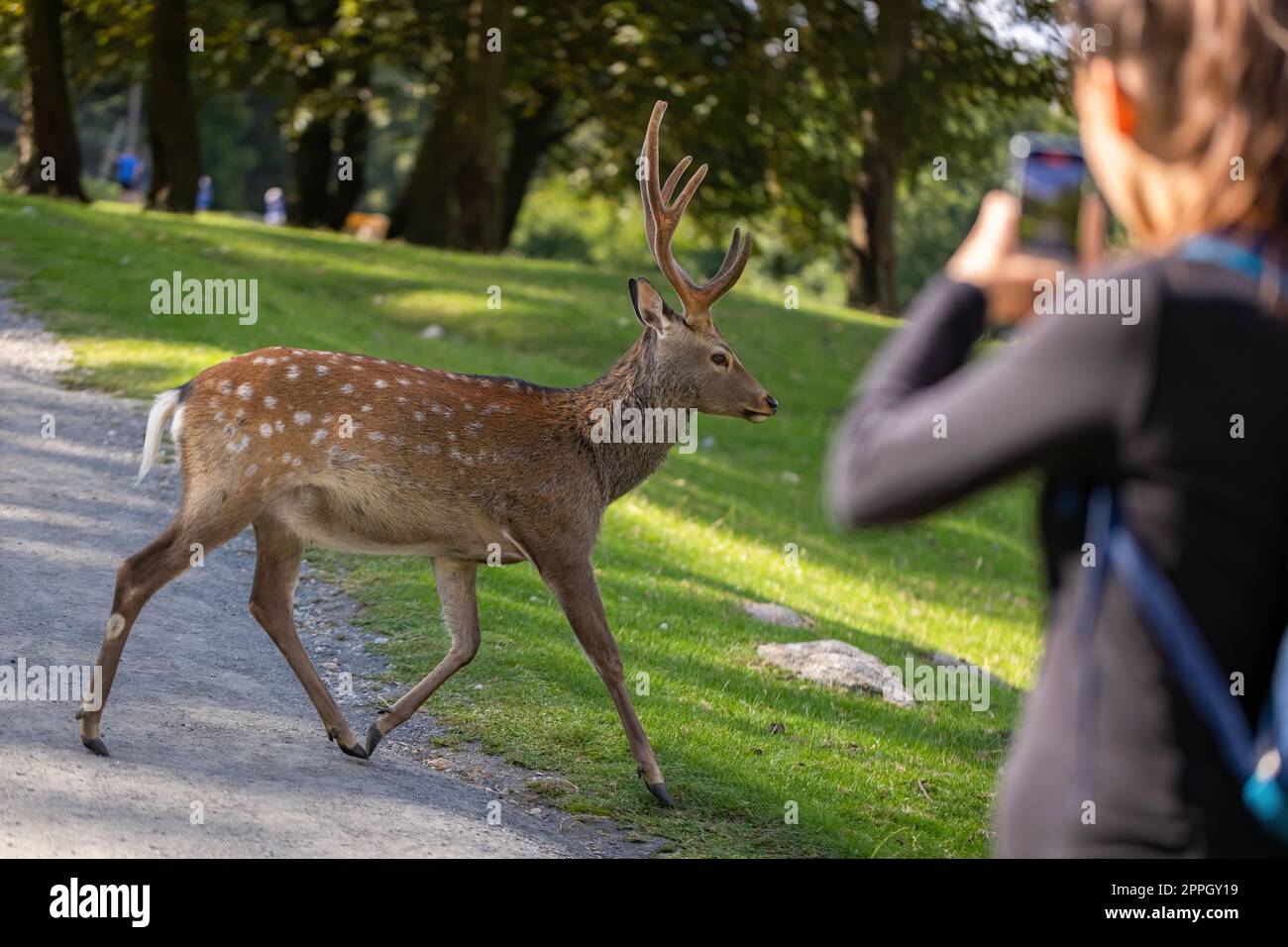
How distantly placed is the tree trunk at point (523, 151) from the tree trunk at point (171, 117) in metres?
6.86

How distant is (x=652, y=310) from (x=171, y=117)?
19477 millimetres

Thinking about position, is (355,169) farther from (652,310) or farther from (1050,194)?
(1050,194)

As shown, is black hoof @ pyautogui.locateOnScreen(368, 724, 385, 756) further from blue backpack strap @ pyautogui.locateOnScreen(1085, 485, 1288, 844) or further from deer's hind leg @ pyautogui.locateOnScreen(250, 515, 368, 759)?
blue backpack strap @ pyautogui.locateOnScreen(1085, 485, 1288, 844)

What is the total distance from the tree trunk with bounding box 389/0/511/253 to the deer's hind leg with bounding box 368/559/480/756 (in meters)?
17.2

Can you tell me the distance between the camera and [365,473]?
571 cm

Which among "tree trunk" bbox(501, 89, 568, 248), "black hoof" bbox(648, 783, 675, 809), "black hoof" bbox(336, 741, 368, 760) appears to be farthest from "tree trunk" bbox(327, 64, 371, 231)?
"black hoof" bbox(648, 783, 675, 809)

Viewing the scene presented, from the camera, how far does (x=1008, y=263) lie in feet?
6.89

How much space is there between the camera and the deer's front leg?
5.87 metres

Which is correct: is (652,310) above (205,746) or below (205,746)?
above

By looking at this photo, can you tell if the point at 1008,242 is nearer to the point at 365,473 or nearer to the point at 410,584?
the point at 365,473

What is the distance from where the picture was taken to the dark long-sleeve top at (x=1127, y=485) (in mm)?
1816

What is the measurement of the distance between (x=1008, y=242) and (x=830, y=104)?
83.2ft
